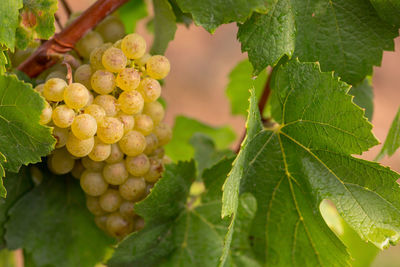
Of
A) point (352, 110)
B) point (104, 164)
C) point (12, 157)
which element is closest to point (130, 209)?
point (104, 164)

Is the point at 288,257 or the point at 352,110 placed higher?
the point at 352,110

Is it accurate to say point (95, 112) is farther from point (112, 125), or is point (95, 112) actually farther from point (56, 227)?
point (56, 227)

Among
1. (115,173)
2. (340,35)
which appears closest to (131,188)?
(115,173)

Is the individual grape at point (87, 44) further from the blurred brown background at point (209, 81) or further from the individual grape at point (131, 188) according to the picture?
the blurred brown background at point (209, 81)

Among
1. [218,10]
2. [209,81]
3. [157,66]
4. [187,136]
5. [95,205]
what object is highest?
[218,10]

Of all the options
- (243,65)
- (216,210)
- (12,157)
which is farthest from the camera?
(243,65)

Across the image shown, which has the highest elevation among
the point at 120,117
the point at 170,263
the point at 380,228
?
the point at 380,228

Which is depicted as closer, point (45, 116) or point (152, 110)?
point (45, 116)

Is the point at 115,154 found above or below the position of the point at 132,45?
below

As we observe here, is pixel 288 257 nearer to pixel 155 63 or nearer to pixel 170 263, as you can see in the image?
pixel 170 263
